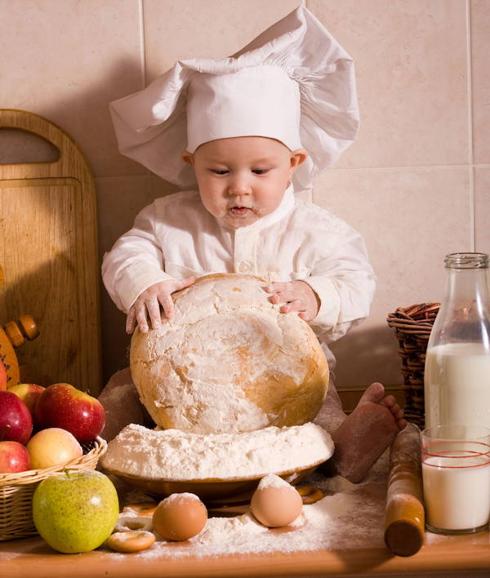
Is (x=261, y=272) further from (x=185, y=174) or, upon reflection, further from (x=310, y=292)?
(x=185, y=174)

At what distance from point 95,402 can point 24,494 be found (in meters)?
0.17

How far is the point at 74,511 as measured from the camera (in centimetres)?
107

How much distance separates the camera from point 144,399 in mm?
1393

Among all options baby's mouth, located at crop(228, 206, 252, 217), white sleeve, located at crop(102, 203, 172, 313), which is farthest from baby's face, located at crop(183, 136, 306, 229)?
white sleeve, located at crop(102, 203, 172, 313)

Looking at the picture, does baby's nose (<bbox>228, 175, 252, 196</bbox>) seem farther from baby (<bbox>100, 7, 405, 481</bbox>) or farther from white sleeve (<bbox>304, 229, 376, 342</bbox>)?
white sleeve (<bbox>304, 229, 376, 342</bbox>)

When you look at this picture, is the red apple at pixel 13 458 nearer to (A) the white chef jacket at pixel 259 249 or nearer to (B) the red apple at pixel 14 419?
(B) the red apple at pixel 14 419

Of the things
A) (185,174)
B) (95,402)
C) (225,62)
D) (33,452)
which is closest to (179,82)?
(225,62)

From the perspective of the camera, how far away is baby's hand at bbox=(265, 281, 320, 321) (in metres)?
1.43

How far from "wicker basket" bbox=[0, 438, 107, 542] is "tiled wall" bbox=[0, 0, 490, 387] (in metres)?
0.73

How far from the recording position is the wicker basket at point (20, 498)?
1108 mm

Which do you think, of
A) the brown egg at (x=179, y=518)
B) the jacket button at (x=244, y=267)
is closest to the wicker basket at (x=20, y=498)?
the brown egg at (x=179, y=518)

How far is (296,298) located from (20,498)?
56 cm

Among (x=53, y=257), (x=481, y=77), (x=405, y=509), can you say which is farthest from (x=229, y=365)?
A: (x=481, y=77)

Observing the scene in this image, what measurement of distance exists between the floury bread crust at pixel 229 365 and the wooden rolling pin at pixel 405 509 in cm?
20
